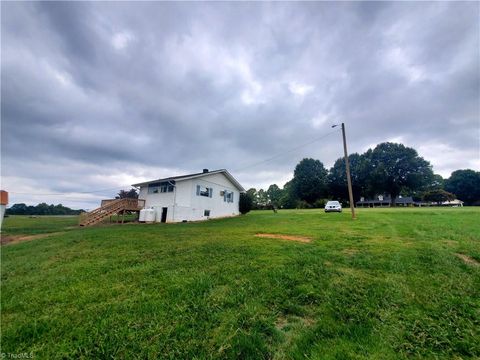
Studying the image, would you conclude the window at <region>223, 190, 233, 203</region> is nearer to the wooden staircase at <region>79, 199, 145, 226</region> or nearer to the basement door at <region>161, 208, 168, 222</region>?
the basement door at <region>161, 208, 168, 222</region>

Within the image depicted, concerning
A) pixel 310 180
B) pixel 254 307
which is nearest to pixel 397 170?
pixel 310 180

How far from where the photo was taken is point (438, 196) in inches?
2254

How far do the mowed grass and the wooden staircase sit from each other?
15.1 meters

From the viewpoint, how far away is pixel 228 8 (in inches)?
404

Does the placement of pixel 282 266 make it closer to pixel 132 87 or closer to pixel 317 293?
pixel 317 293

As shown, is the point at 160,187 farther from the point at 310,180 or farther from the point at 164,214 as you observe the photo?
the point at 310,180

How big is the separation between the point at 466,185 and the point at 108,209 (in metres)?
89.5

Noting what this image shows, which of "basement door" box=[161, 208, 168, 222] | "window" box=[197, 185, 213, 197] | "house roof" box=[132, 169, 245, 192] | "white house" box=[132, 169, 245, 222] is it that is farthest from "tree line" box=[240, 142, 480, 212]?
"basement door" box=[161, 208, 168, 222]

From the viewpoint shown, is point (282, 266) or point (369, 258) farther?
point (369, 258)

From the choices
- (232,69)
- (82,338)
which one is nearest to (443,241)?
(82,338)

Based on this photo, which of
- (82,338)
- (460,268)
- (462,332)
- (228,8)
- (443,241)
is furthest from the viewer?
(228,8)

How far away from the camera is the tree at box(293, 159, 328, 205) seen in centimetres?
5919

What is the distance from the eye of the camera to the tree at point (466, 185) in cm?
6078

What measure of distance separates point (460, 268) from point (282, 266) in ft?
11.9
